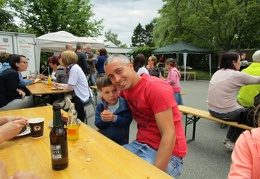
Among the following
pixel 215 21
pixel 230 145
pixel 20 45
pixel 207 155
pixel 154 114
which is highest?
pixel 215 21

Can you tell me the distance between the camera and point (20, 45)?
825cm

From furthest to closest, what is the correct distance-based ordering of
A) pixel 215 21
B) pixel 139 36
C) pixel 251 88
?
pixel 139 36, pixel 215 21, pixel 251 88

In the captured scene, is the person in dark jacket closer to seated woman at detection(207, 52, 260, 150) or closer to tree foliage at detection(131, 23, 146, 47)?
seated woman at detection(207, 52, 260, 150)

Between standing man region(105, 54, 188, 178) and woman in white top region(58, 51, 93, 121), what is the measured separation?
7.72 feet

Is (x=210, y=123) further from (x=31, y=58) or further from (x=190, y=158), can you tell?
(x=31, y=58)

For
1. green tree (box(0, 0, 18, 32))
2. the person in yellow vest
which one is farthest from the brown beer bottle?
green tree (box(0, 0, 18, 32))

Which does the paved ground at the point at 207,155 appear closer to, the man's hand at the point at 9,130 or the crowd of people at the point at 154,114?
the crowd of people at the point at 154,114

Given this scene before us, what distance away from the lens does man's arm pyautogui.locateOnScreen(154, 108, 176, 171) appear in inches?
54.6

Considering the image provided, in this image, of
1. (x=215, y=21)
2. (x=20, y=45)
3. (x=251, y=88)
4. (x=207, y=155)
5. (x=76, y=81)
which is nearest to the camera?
(x=207, y=155)

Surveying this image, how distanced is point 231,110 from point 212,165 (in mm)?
880

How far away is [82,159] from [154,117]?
63cm

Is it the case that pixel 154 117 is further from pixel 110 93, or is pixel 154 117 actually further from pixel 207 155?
pixel 207 155

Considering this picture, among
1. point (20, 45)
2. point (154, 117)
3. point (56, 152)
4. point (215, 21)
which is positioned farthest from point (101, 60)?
point (215, 21)

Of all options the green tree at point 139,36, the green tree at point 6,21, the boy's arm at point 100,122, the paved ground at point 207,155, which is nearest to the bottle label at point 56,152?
the boy's arm at point 100,122
